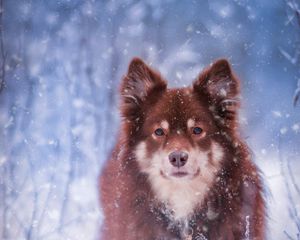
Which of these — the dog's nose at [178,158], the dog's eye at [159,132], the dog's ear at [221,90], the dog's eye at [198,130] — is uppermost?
the dog's ear at [221,90]

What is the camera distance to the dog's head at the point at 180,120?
2.06 m

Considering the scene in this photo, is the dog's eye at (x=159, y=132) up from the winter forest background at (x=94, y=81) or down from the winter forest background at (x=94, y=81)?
down

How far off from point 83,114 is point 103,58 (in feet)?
1.10

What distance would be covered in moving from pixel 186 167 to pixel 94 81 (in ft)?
2.68

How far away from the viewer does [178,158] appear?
78.6 inches

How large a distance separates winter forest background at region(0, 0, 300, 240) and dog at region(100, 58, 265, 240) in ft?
0.62

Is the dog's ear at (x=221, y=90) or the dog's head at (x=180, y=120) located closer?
the dog's head at (x=180, y=120)

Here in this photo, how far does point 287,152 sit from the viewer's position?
2393 millimetres

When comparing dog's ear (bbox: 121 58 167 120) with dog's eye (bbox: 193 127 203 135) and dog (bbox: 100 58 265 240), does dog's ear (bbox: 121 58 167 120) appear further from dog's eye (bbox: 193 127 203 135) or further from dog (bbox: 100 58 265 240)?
dog's eye (bbox: 193 127 203 135)

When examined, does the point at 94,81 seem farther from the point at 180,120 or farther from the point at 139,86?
the point at 180,120

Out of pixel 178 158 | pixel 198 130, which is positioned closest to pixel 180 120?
pixel 198 130

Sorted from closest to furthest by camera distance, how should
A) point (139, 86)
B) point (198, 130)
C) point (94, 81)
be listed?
point (198, 130)
point (139, 86)
point (94, 81)

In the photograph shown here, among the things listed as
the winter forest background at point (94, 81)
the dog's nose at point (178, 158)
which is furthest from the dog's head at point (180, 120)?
the winter forest background at point (94, 81)

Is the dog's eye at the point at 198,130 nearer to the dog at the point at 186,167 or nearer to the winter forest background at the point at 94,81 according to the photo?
the dog at the point at 186,167
